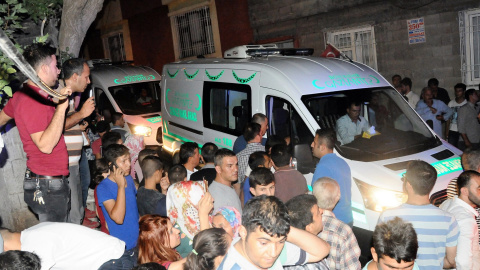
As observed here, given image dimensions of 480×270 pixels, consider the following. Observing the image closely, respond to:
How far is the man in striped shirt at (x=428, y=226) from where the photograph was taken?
386 centimetres

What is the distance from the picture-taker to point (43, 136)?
4.04 metres

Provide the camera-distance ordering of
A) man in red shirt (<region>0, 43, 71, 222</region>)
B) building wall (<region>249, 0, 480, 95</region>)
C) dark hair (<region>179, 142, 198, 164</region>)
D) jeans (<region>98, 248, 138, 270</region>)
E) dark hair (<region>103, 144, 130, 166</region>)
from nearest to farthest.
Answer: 1. jeans (<region>98, 248, 138, 270</region>)
2. man in red shirt (<region>0, 43, 71, 222</region>)
3. dark hair (<region>103, 144, 130, 166</region>)
4. dark hair (<region>179, 142, 198, 164</region>)
5. building wall (<region>249, 0, 480, 95</region>)

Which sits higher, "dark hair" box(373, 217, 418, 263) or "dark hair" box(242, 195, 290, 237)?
"dark hair" box(242, 195, 290, 237)

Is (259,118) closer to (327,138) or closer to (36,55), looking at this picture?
(327,138)

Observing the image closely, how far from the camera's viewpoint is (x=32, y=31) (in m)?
6.54

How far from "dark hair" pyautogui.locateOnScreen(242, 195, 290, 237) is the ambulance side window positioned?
4383 mm

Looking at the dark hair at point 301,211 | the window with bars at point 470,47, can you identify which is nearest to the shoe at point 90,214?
the dark hair at point 301,211

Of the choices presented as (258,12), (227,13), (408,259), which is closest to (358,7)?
(258,12)

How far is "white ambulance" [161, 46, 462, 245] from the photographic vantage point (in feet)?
18.4

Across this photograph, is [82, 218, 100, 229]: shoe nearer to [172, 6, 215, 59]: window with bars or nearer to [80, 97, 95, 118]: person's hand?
[80, 97, 95, 118]: person's hand

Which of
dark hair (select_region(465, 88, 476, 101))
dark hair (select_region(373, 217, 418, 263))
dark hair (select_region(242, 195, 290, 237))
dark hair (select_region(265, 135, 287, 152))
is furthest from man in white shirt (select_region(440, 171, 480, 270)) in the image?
dark hair (select_region(465, 88, 476, 101))

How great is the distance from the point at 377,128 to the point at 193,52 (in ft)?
45.5

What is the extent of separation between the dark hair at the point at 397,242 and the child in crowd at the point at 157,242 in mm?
1465

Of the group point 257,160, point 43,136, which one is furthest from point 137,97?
point 43,136
